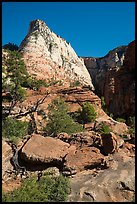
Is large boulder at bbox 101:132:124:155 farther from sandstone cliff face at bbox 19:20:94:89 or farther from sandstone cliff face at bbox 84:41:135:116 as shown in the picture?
sandstone cliff face at bbox 19:20:94:89

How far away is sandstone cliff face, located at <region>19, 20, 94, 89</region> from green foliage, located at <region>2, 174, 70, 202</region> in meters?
33.3

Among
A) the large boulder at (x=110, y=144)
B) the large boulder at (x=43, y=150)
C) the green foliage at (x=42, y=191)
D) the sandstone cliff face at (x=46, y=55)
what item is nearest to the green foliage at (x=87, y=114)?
the large boulder at (x=110, y=144)

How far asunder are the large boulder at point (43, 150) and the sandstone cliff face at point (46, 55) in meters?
30.5

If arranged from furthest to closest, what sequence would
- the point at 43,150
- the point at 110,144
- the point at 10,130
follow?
the point at 10,130 → the point at 110,144 → the point at 43,150

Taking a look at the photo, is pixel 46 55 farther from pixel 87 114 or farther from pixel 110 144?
pixel 110 144

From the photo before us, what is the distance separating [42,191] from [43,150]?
9.18ft

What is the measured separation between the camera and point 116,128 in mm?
25156

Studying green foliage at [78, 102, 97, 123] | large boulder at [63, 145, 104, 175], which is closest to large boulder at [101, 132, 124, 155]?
large boulder at [63, 145, 104, 175]

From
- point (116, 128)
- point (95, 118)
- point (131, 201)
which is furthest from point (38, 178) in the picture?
point (95, 118)

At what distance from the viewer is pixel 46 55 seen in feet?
181

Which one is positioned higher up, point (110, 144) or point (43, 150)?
point (110, 144)

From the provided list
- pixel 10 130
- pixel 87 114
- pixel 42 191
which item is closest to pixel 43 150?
pixel 42 191

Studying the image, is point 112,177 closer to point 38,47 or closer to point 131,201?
point 131,201

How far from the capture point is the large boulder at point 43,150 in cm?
1277
